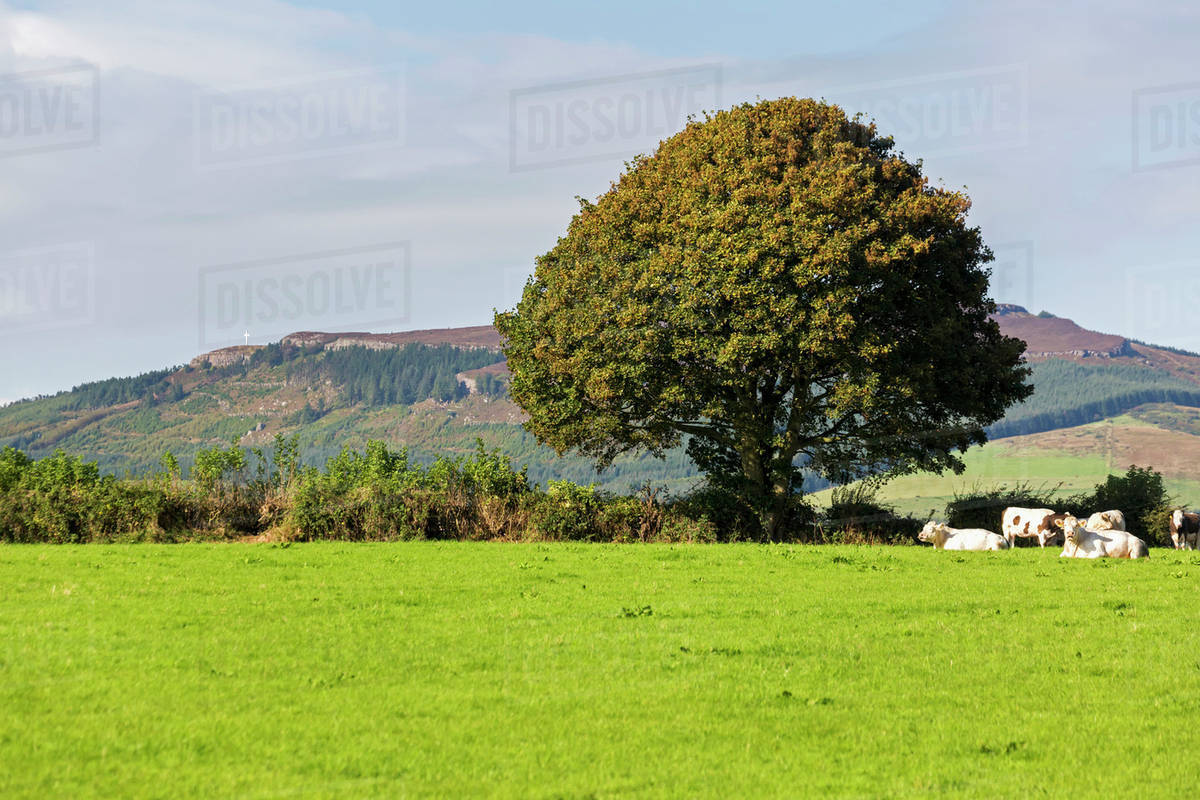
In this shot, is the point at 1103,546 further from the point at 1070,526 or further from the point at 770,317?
the point at 770,317

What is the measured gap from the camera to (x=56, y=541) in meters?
27.3

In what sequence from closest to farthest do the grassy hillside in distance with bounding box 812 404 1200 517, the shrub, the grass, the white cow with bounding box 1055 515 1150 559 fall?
the grass → the white cow with bounding box 1055 515 1150 559 → the shrub → the grassy hillside in distance with bounding box 812 404 1200 517

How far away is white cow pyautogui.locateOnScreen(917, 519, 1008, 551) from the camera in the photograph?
93.8 ft

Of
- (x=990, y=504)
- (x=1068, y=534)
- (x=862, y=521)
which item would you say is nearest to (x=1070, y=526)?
(x=1068, y=534)

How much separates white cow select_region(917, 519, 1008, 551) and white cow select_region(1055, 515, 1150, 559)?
246cm

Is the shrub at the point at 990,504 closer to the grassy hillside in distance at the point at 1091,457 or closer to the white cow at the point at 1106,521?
the white cow at the point at 1106,521

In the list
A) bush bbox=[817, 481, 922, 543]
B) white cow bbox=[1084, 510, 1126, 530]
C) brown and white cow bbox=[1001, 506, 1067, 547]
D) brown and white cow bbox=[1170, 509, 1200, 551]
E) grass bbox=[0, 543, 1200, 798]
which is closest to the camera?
grass bbox=[0, 543, 1200, 798]

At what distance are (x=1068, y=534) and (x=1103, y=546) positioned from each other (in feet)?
4.93

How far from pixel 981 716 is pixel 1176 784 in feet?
6.29

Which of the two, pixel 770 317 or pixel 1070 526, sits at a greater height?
pixel 770 317

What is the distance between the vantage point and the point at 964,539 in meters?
29.0

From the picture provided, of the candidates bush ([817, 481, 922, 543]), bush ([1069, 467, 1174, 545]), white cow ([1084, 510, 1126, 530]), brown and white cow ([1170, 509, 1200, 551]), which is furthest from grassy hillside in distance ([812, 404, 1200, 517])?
white cow ([1084, 510, 1126, 530])

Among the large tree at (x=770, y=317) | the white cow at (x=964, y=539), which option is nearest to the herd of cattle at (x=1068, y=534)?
the white cow at (x=964, y=539)

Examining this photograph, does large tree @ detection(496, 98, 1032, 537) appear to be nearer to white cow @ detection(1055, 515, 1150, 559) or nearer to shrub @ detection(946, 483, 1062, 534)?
shrub @ detection(946, 483, 1062, 534)
